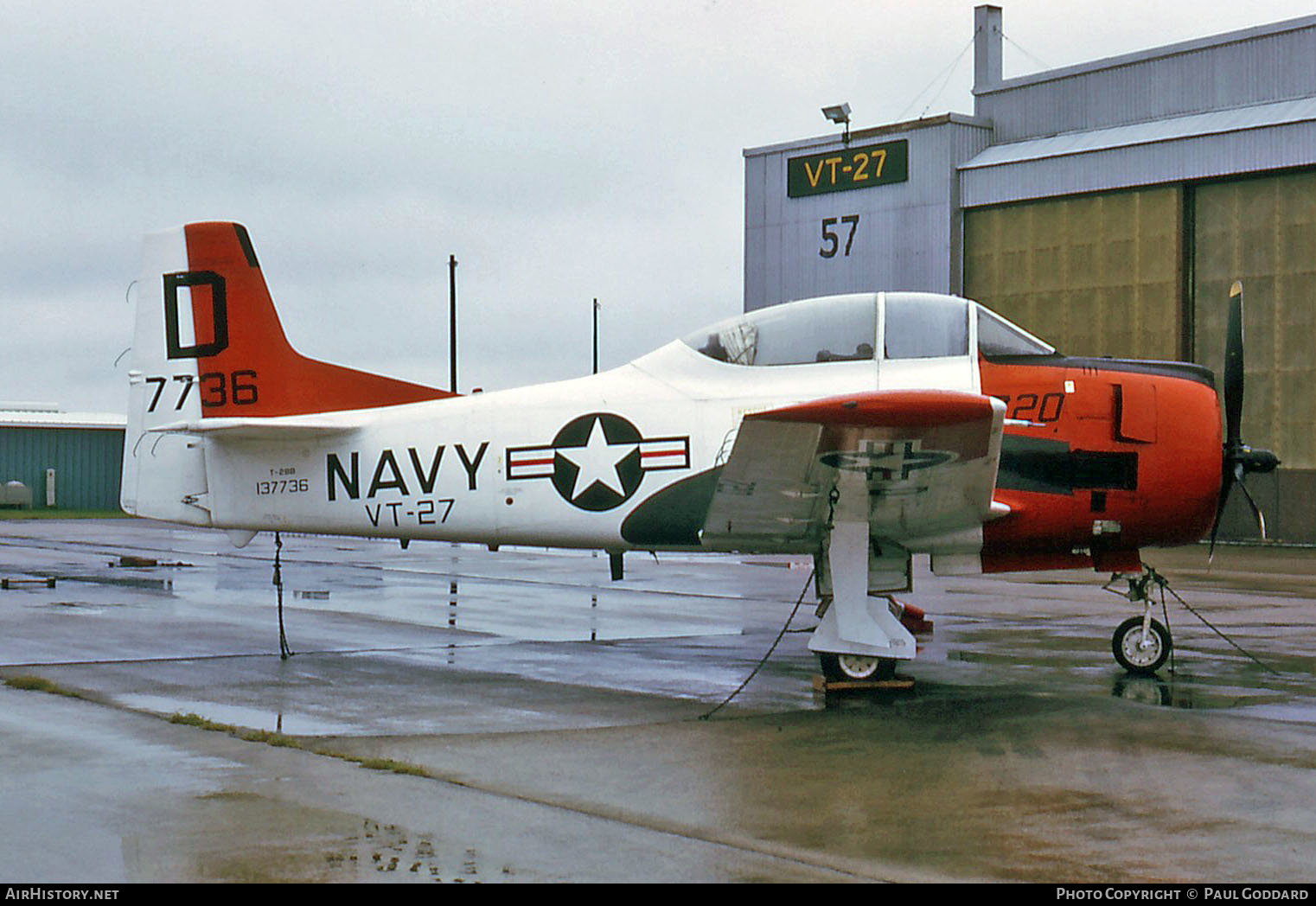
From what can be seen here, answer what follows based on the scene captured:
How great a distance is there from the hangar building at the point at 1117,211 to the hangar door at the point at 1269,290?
0.05m

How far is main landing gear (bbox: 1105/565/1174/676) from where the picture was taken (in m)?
10.7

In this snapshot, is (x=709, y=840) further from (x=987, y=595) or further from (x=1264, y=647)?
(x=987, y=595)

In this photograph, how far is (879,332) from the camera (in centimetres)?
1002

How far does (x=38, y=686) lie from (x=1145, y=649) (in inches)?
A: 317

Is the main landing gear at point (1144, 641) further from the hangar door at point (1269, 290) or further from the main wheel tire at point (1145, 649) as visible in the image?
the hangar door at point (1269, 290)

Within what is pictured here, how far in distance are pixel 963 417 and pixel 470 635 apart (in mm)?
6812

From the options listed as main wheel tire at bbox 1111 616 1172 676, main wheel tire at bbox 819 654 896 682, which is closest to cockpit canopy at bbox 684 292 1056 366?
main wheel tire at bbox 819 654 896 682

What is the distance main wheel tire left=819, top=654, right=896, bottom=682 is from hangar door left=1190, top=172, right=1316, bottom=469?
2577cm

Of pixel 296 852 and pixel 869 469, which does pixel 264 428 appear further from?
pixel 296 852

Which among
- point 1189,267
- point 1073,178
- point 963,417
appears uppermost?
point 1073,178

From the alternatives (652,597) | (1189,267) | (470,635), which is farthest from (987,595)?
(1189,267)

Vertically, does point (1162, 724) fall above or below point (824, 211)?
below

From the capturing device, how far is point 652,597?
1767 centimetres

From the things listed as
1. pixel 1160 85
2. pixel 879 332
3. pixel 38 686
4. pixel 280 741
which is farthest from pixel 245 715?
pixel 1160 85
